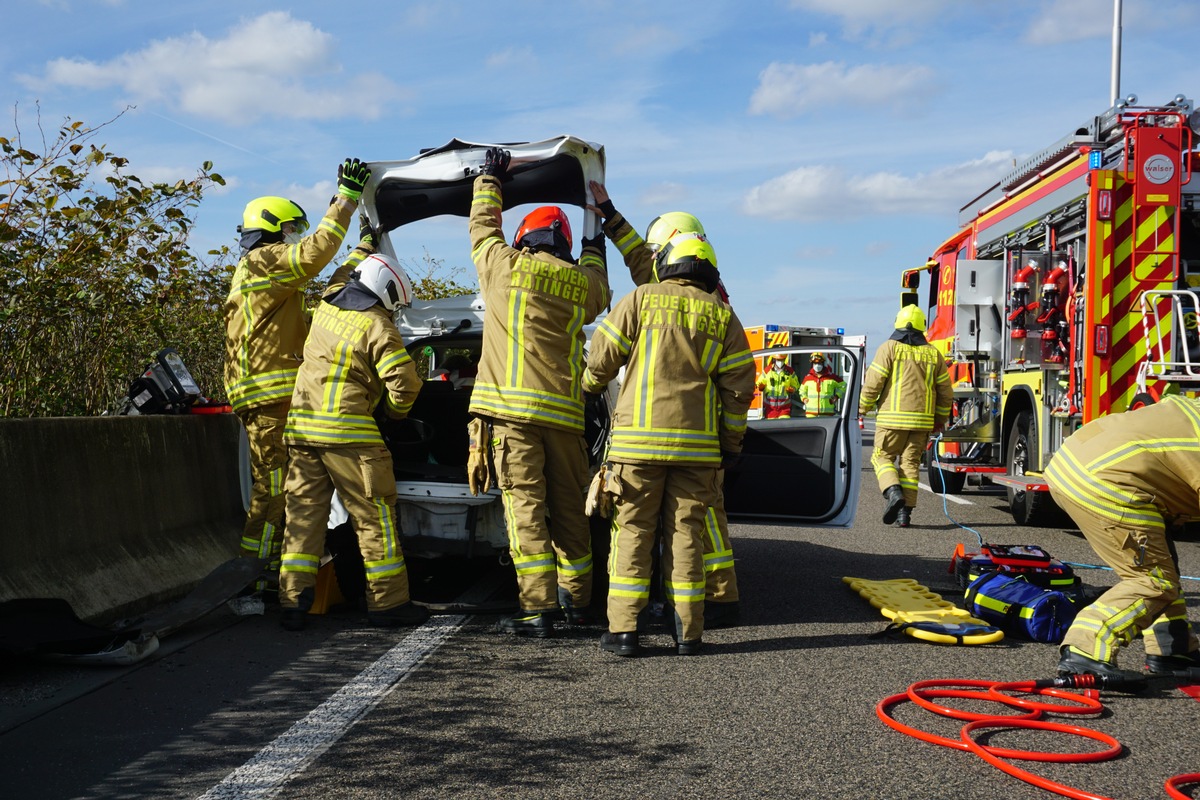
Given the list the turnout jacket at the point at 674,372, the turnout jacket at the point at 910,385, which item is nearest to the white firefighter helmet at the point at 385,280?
the turnout jacket at the point at 674,372

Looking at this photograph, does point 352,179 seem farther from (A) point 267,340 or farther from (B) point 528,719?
(B) point 528,719

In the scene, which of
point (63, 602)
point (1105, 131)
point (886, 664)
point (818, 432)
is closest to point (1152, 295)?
point (1105, 131)

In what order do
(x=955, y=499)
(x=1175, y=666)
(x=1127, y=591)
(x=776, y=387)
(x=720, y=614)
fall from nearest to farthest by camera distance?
1. (x=1127, y=591)
2. (x=1175, y=666)
3. (x=720, y=614)
4. (x=955, y=499)
5. (x=776, y=387)

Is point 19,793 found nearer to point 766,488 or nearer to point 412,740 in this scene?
point 412,740

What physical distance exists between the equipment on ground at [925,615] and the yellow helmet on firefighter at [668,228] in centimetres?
222

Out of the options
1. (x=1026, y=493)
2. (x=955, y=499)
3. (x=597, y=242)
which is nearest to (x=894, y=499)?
(x=1026, y=493)

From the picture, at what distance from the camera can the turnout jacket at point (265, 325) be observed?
20.3 ft

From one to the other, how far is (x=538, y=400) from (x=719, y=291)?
5.16 feet

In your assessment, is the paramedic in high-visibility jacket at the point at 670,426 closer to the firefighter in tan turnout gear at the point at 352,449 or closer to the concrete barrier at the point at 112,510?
the firefighter in tan turnout gear at the point at 352,449

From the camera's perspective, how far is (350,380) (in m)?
5.69

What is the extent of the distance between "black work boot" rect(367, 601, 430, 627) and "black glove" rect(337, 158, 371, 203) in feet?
7.21

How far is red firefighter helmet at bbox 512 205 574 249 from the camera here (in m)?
5.76

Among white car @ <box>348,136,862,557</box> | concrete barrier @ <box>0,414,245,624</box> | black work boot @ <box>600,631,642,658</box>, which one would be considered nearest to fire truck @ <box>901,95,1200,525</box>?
white car @ <box>348,136,862,557</box>

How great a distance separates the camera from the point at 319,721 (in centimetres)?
402
